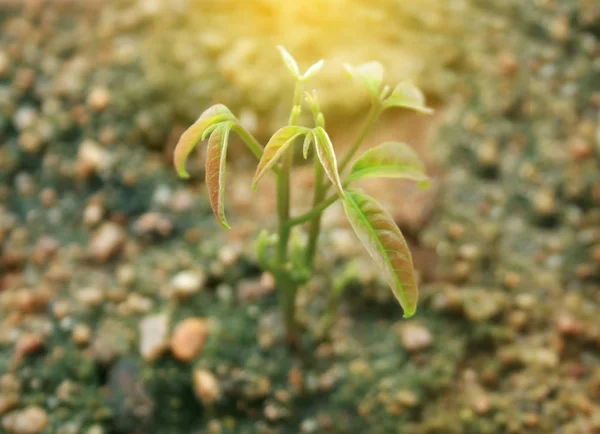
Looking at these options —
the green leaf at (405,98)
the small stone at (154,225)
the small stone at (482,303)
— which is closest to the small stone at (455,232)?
the small stone at (482,303)

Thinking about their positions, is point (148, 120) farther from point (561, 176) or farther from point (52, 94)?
point (561, 176)

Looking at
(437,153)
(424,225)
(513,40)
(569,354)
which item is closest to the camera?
(569,354)

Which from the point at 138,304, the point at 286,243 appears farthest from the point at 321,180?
the point at 138,304

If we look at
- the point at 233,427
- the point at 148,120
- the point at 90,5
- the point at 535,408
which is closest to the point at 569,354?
the point at 535,408

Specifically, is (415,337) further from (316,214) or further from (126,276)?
(126,276)

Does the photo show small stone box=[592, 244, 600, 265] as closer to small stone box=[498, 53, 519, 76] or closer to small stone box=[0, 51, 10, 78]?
small stone box=[498, 53, 519, 76]

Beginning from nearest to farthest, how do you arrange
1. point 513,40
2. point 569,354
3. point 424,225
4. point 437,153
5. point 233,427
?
point 233,427 → point 569,354 → point 424,225 → point 437,153 → point 513,40
